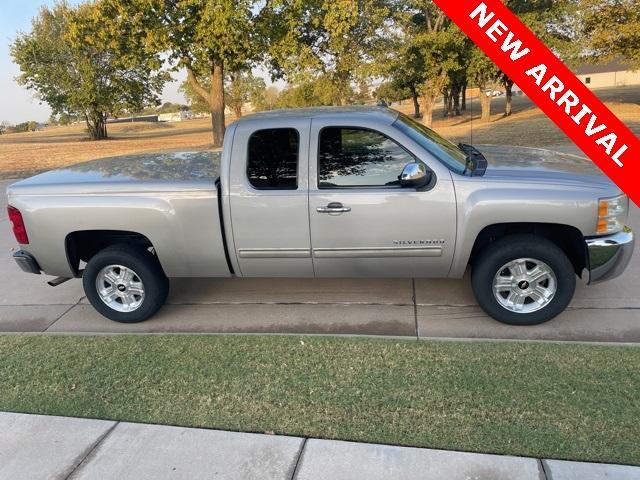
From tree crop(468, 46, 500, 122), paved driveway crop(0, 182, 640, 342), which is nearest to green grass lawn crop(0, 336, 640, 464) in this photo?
paved driveway crop(0, 182, 640, 342)

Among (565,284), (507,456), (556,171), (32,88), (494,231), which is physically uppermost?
(32,88)

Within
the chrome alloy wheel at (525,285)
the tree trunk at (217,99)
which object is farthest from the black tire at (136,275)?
the tree trunk at (217,99)

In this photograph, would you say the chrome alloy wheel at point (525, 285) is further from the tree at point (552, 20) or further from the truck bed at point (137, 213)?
the tree at point (552, 20)

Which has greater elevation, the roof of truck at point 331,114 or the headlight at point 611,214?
the roof of truck at point 331,114

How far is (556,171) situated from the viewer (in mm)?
4020

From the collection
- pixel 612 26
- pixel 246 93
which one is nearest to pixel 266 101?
pixel 246 93

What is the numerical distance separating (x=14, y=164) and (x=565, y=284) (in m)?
21.9

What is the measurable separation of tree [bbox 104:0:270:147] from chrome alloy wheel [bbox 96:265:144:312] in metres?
13.9

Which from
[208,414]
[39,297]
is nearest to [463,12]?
[208,414]

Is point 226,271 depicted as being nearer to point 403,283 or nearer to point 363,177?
point 363,177

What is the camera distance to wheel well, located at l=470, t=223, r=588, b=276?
404 centimetres

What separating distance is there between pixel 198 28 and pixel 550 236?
16.6 metres

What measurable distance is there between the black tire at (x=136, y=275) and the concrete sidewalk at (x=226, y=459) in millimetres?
1507

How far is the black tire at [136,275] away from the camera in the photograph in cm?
445
